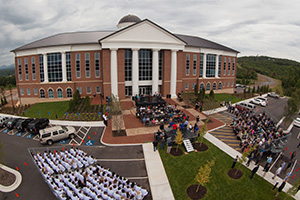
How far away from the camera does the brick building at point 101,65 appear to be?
35406 mm

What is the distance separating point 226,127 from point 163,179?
48.5ft

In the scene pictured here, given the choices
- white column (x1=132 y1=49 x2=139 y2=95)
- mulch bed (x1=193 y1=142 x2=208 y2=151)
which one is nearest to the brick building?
white column (x1=132 y1=49 x2=139 y2=95)

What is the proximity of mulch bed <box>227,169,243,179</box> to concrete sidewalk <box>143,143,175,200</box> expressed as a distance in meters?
5.61

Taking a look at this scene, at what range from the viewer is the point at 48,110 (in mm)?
31406

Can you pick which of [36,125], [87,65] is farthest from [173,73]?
[36,125]

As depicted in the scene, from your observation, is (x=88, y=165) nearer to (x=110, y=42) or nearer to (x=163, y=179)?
(x=163, y=179)

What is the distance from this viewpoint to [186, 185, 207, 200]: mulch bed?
38.4 feet

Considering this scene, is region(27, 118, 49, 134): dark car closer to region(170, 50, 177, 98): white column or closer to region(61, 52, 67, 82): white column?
region(61, 52, 67, 82): white column

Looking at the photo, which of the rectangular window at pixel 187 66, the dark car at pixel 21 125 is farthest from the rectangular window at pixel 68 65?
the rectangular window at pixel 187 66

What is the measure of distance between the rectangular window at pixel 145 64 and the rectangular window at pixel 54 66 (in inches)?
748

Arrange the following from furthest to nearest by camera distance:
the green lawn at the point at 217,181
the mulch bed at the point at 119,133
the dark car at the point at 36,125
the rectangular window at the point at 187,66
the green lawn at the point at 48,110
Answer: the rectangular window at the point at 187,66 < the green lawn at the point at 48,110 < the dark car at the point at 36,125 < the mulch bed at the point at 119,133 < the green lawn at the point at 217,181

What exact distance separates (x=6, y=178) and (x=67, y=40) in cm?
3424

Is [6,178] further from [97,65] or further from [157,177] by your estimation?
[97,65]

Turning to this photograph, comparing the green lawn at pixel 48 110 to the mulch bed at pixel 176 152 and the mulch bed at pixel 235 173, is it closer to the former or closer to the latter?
the mulch bed at pixel 176 152
